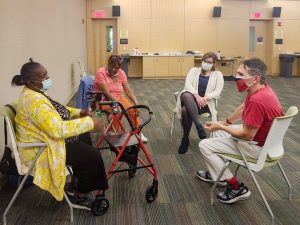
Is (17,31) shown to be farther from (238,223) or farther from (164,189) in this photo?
(238,223)

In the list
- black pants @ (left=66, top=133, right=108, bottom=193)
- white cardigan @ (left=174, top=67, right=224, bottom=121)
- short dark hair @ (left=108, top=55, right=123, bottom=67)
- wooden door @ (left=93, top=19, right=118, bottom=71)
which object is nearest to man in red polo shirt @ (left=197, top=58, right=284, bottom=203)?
black pants @ (left=66, top=133, right=108, bottom=193)

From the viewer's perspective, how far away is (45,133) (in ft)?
8.05

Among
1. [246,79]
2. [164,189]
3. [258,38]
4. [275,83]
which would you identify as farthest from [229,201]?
[258,38]

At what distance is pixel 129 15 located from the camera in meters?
12.4

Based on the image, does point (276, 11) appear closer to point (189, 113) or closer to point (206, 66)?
point (206, 66)

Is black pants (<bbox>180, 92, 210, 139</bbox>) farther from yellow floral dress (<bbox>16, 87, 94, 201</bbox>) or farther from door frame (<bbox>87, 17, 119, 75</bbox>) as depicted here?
door frame (<bbox>87, 17, 119, 75</bbox>)

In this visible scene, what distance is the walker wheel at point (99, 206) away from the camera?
2.73m

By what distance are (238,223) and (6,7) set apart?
2822mm

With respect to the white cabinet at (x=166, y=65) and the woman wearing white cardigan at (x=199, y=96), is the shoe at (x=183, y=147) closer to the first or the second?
the woman wearing white cardigan at (x=199, y=96)

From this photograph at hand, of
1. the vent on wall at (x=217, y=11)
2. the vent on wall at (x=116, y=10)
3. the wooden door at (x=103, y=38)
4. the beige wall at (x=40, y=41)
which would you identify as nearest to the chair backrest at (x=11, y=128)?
the beige wall at (x=40, y=41)

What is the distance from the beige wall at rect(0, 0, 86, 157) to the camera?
11.1ft

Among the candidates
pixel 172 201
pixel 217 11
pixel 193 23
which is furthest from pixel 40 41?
pixel 217 11

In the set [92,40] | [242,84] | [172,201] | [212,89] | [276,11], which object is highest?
[276,11]

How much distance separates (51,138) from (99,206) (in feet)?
2.24
